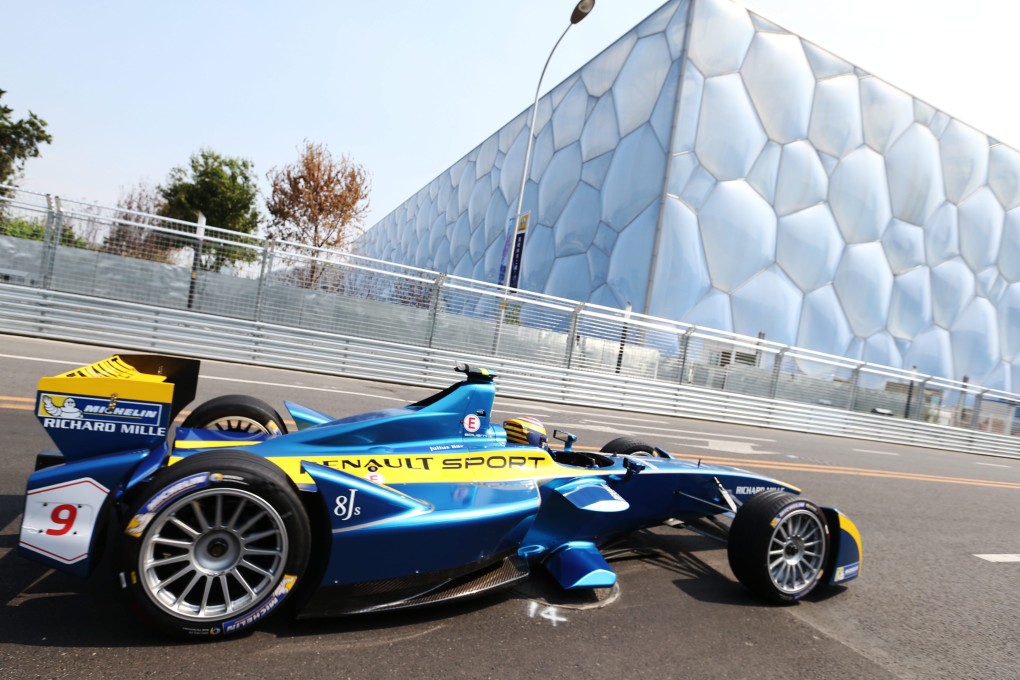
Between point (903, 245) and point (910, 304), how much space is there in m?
2.92

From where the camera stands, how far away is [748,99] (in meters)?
26.4

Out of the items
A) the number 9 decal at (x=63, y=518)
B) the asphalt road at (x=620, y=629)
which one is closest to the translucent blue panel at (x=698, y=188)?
the asphalt road at (x=620, y=629)

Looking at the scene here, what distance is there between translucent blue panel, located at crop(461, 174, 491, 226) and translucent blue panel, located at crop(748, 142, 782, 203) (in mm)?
20195

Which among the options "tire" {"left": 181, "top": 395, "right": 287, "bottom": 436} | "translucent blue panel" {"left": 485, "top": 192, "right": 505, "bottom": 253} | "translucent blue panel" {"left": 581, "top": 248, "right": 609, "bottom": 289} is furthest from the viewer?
"translucent blue panel" {"left": 485, "top": 192, "right": 505, "bottom": 253}

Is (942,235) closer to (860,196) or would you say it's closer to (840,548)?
(860,196)

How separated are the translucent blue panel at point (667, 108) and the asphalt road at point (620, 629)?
21.3m

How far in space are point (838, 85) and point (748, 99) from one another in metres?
5.41

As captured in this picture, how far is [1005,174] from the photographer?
115 feet

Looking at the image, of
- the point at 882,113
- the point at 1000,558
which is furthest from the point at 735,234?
the point at 1000,558

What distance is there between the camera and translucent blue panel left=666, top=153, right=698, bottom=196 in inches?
966

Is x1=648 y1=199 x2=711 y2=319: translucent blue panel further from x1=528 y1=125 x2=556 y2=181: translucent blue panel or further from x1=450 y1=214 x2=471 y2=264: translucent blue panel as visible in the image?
x1=450 y1=214 x2=471 y2=264: translucent blue panel

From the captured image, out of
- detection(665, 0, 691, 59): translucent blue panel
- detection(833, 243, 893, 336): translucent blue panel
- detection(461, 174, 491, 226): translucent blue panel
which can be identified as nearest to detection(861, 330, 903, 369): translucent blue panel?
detection(833, 243, 893, 336): translucent blue panel

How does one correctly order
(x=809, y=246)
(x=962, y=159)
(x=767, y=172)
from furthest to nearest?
(x=962, y=159) < (x=809, y=246) < (x=767, y=172)

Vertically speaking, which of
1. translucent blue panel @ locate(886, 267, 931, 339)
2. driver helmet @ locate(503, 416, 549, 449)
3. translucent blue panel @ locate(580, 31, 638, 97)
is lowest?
driver helmet @ locate(503, 416, 549, 449)
